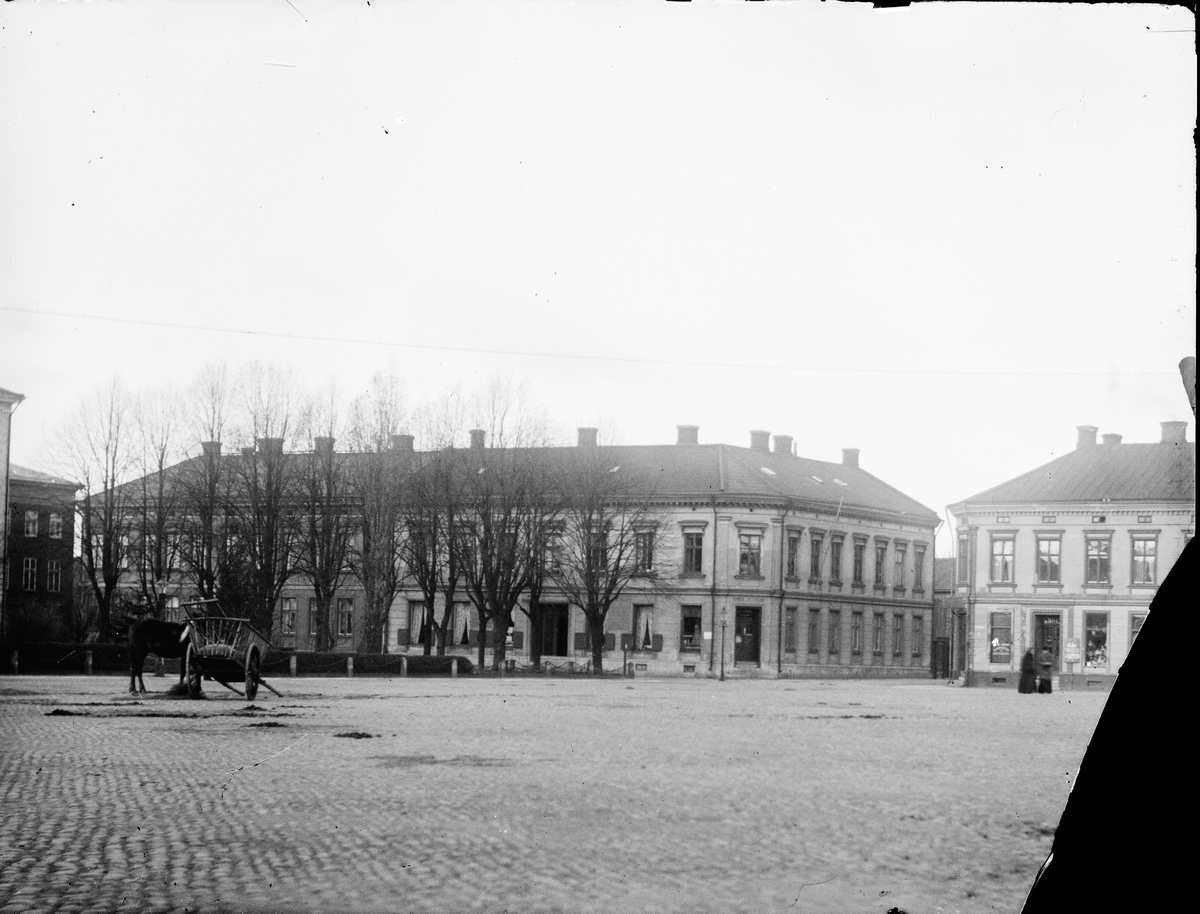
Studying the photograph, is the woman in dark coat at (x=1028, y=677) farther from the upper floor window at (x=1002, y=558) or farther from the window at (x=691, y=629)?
the window at (x=691, y=629)

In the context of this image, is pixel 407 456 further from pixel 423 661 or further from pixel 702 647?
pixel 702 647

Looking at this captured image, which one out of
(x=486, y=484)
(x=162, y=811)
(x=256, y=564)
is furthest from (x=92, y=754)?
(x=486, y=484)

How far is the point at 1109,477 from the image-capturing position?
7250 mm

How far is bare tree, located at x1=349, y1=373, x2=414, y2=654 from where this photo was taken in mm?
11102

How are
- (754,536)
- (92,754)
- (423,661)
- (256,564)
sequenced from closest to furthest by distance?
(92,754) < (256,564) < (423,661) < (754,536)

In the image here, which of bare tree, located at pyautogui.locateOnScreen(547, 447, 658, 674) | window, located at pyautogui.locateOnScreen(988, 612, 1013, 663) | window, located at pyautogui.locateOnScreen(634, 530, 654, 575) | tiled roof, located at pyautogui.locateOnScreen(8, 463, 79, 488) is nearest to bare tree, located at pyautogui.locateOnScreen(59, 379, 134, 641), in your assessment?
tiled roof, located at pyautogui.locateOnScreen(8, 463, 79, 488)

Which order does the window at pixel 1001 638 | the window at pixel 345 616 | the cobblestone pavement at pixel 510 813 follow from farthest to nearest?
the window at pixel 345 616
the window at pixel 1001 638
the cobblestone pavement at pixel 510 813

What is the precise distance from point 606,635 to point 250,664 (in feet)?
98.5

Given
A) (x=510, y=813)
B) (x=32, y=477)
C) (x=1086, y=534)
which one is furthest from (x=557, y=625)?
(x=32, y=477)

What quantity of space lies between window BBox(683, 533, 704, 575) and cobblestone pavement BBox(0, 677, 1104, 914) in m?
30.1

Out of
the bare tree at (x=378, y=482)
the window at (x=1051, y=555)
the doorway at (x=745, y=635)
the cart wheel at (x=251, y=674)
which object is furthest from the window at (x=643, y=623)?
the window at (x=1051, y=555)

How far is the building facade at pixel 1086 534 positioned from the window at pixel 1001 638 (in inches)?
170

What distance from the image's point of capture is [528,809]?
7.14 metres

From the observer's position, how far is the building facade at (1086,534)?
511 centimetres
